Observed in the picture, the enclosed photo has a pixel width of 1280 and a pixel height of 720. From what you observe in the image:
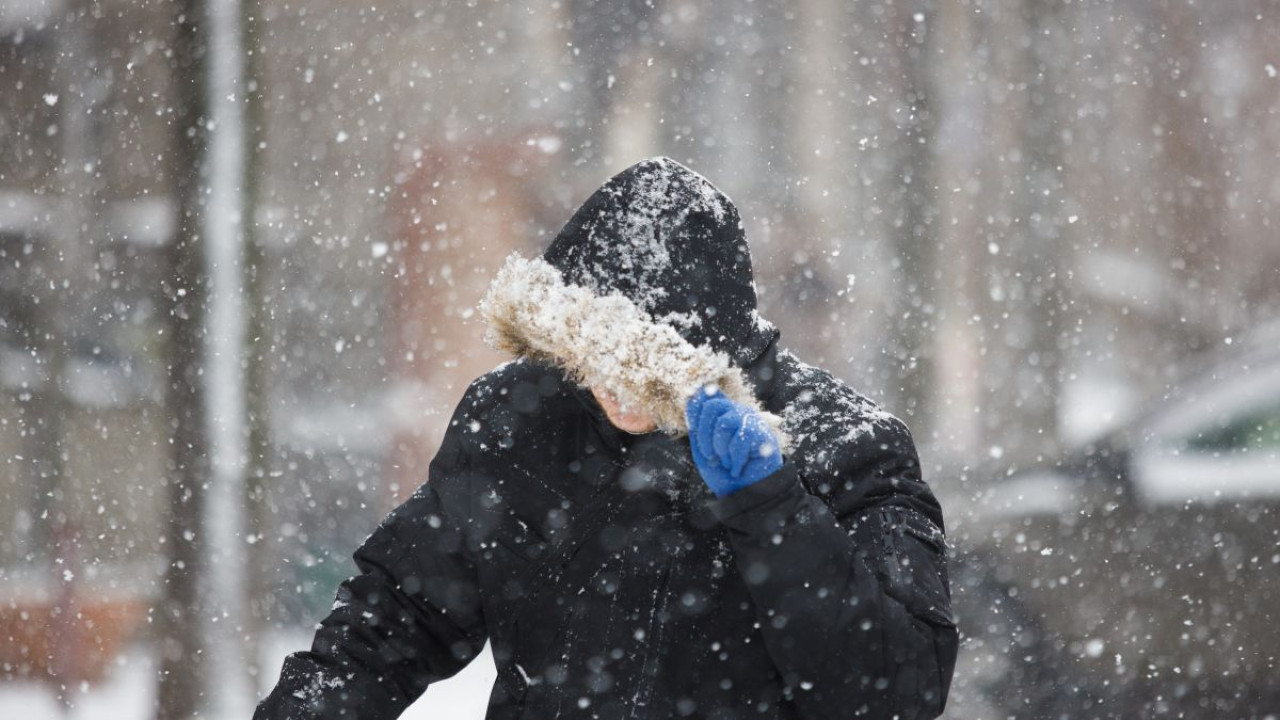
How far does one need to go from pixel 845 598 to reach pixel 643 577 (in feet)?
0.98

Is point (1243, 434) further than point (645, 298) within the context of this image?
Yes

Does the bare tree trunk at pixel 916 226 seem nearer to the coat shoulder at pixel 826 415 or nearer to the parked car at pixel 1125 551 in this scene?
the parked car at pixel 1125 551

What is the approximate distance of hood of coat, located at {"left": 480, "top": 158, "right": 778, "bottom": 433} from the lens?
1.37 meters

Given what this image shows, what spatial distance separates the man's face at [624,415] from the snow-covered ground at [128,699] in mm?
2460

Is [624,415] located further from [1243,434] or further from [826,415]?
[1243,434]

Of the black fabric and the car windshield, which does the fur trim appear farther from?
the car windshield

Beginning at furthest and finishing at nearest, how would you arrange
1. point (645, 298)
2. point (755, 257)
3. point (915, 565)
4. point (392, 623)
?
point (755, 257) < point (392, 623) < point (645, 298) < point (915, 565)

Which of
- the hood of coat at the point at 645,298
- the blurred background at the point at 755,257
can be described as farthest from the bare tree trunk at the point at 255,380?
the hood of coat at the point at 645,298

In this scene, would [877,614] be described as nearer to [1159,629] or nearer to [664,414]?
[664,414]

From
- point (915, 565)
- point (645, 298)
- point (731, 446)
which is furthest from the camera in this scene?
point (645, 298)

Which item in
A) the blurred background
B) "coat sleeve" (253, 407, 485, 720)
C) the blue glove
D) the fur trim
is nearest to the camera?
the blue glove

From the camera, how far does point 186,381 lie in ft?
12.0

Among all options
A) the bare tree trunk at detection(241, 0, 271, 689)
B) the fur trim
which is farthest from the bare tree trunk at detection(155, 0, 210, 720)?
the fur trim

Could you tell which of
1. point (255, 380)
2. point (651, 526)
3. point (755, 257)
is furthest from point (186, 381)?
point (651, 526)
